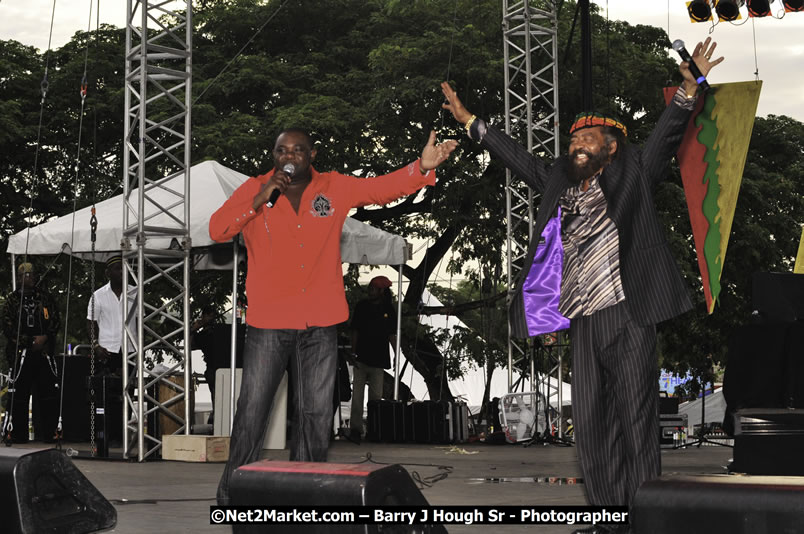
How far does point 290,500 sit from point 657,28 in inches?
835

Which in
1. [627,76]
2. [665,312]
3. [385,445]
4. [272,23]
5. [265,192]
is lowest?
[385,445]

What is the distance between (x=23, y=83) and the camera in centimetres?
2145

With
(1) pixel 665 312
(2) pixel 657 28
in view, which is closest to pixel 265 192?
(1) pixel 665 312

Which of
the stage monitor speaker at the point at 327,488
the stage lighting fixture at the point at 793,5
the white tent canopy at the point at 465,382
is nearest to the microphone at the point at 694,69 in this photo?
the stage monitor speaker at the point at 327,488

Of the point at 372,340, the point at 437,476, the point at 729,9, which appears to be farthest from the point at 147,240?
the point at 729,9

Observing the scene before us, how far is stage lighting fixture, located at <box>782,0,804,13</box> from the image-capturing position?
12.7 meters

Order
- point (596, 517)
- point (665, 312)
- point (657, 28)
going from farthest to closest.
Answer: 1. point (657, 28)
2. point (665, 312)
3. point (596, 517)

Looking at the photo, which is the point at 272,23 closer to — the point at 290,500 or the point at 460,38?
the point at 460,38

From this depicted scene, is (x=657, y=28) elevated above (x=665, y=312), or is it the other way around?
(x=657, y=28)

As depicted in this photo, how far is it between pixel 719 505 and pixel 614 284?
1812 mm

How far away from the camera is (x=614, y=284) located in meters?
4.62

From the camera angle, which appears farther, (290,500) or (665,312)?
(665,312)

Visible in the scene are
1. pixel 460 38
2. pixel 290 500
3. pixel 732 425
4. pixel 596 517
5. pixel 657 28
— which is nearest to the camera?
pixel 290 500

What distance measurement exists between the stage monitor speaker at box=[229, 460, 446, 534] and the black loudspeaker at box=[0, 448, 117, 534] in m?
0.77
